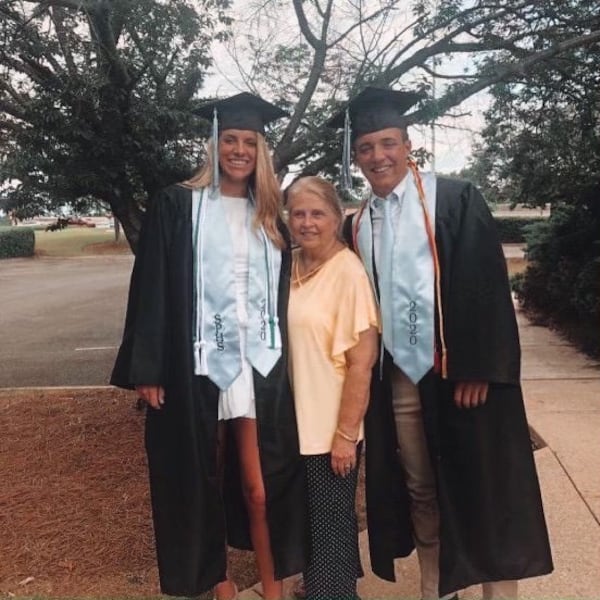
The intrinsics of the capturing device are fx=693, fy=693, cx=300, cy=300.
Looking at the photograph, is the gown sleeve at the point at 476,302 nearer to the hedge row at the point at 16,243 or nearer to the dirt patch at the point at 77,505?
the dirt patch at the point at 77,505

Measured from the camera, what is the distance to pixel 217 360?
2371mm

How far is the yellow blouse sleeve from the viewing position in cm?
228

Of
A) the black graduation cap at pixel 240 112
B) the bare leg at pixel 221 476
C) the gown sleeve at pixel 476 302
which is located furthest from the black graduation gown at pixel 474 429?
the black graduation cap at pixel 240 112

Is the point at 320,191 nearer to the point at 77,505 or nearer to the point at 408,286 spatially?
the point at 408,286

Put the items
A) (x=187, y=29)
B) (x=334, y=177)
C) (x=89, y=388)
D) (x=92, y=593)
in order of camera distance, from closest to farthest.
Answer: (x=92, y=593) < (x=187, y=29) < (x=334, y=177) < (x=89, y=388)

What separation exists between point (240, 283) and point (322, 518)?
879 mm

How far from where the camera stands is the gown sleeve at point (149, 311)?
2.34m

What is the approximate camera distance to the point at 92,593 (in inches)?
114

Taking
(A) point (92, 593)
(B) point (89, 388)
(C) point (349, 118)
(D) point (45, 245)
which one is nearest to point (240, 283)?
(C) point (349, 118)

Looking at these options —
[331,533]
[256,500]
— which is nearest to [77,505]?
[256,500]

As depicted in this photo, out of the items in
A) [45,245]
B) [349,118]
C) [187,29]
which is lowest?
[45,245]

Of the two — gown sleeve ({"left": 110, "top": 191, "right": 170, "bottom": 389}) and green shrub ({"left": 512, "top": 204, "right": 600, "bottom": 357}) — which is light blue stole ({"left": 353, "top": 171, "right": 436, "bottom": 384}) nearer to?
gown sleeve ({"left": 110, "top": 191, "right": 170, "bottom": 389})

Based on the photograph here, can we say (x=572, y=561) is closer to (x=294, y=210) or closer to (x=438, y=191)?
(x=438, y=191)

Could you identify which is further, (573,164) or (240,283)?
(573,164)
